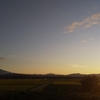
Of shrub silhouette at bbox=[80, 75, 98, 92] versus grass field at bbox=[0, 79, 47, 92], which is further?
shrub silhouette at bbox=[80, 75, 98, 92]

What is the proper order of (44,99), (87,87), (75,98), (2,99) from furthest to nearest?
(87,87), (75,98), (44,99), (2,99)

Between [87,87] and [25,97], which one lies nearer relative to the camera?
[25,97]

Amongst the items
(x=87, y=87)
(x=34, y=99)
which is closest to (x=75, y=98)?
(x=34, y=99)

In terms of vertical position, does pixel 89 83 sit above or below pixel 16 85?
above

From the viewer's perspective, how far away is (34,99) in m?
32.8

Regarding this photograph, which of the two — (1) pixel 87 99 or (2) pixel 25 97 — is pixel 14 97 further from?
(1) pixel 87 99

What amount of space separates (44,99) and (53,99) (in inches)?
54.0

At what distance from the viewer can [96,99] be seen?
39.3m

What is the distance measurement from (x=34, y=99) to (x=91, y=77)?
4918cm

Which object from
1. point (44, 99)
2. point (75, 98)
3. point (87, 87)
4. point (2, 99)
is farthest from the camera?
point (87, 87)

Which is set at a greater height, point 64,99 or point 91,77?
point 91,77

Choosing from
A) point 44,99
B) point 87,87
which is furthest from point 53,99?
point 87,87

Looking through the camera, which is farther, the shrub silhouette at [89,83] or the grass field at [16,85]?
the shrub silhouette at [89,83]

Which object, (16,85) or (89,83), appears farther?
(16,85)
